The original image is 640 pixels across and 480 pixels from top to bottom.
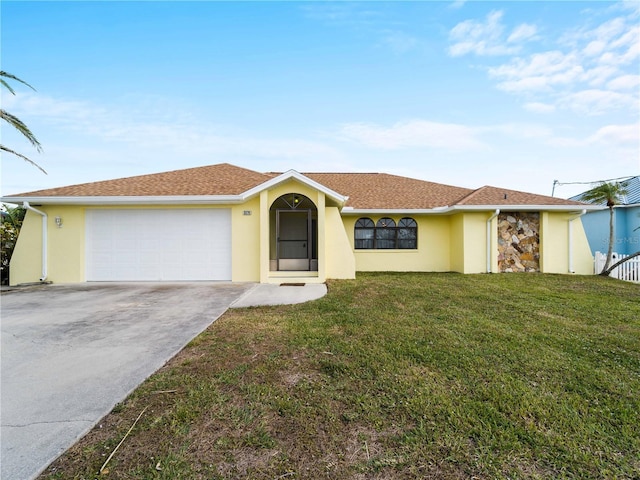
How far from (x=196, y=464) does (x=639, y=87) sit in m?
18.9

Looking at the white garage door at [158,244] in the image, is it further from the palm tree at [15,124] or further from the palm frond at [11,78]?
the palm frond at [11,78]

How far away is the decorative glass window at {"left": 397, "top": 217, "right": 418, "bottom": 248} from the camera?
14.2 meters

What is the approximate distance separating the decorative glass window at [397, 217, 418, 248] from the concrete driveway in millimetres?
8898

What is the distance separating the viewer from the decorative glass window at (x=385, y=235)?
46.8ft

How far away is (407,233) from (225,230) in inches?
344

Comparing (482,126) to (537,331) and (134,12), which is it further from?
(134,12)

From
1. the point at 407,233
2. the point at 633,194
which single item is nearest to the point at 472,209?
the point at 407,233

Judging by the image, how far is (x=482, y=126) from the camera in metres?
15.1

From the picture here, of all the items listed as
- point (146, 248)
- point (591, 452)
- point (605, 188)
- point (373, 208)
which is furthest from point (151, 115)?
point (605, 188)

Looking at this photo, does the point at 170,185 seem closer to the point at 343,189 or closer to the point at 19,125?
the point at 19,125

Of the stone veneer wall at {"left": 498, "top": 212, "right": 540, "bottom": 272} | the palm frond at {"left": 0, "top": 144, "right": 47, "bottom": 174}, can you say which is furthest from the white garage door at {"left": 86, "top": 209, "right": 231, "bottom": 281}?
the stone veneer wall at {"left": 498, "top": 212, "right": 540, "bottom": 272}

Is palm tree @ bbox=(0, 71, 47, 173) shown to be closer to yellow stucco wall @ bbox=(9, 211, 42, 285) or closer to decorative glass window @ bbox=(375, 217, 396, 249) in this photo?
yellow stucco wall @ bbox=(9, 211, 42, 285)

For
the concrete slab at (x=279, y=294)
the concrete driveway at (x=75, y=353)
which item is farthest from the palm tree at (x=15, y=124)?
the concrete slab at (x=279, y=294)

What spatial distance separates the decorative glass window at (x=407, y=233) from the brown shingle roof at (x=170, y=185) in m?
7.19
